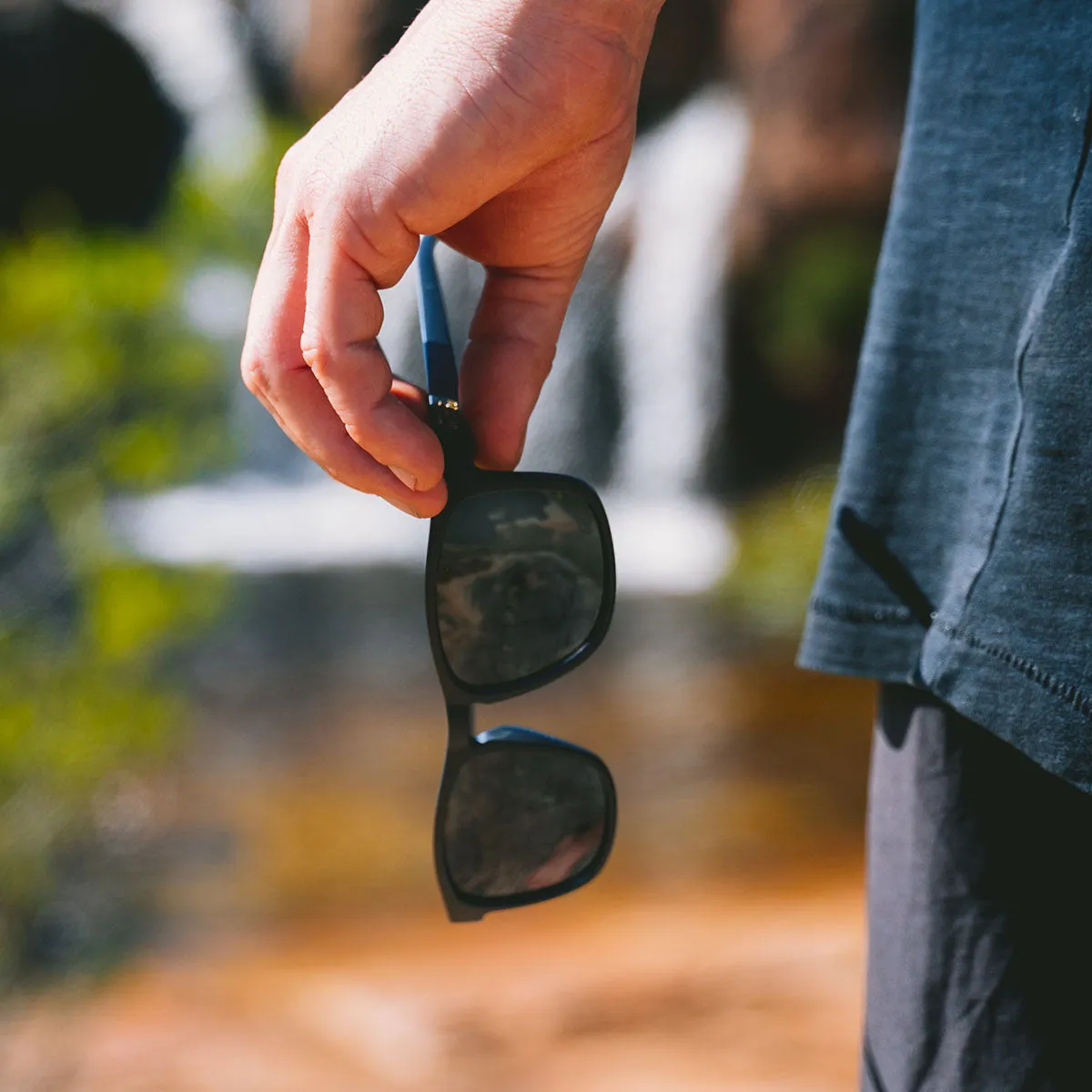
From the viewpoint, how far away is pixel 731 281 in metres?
8.16

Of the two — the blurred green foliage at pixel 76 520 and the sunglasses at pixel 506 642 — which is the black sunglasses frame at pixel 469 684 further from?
the blurred green foliage at pixel 76 520

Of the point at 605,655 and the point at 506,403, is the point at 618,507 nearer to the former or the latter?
the point at 605,655

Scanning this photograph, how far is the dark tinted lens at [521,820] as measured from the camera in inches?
39.0

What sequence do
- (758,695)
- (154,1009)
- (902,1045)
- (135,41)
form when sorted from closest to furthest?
1. (902,1045)
2. (154,1009)
3. (758,695)
4. (135,41)

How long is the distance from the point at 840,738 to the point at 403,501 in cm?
431

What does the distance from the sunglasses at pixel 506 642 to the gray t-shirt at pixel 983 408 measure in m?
0.18

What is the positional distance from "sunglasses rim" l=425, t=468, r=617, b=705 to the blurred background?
1.90 m

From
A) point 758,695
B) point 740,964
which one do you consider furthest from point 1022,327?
point 758,695

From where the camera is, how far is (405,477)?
87 cm

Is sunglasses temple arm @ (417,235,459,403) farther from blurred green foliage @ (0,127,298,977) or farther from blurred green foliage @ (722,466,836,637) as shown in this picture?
blurred green foliage @ (722,466,836,637)

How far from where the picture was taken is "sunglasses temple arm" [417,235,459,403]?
896 millimetres

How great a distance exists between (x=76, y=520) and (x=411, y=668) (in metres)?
2.68

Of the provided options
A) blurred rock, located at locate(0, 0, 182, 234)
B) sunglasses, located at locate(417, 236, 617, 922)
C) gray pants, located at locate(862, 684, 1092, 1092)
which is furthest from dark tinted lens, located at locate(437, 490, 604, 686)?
blurred rock, located at locate(0, 0, 182, 234)

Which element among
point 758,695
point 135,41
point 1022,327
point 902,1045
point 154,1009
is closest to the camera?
point 1022,327
